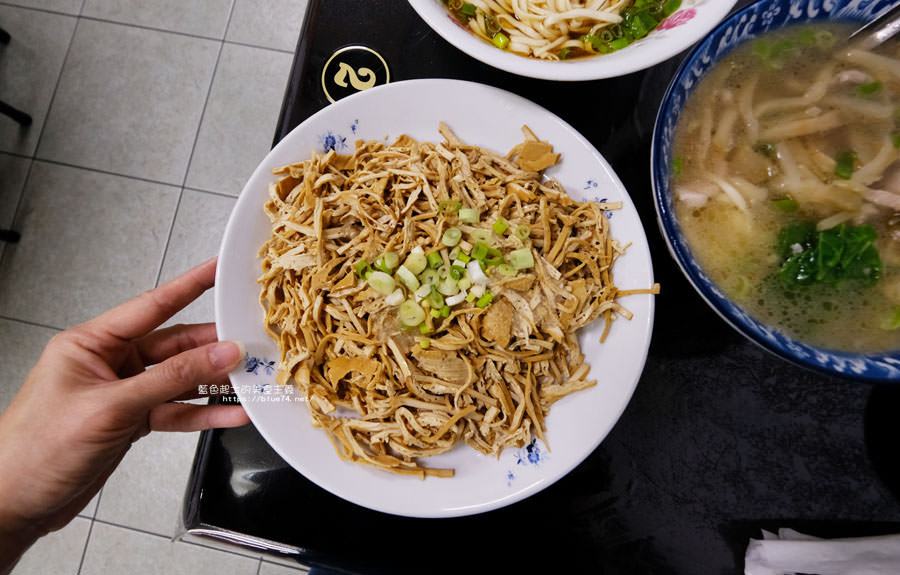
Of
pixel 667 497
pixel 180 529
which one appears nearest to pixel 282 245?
pixel 180 529

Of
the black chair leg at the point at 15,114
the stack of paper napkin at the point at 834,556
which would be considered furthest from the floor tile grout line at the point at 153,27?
the stack of paper napkin at the point at 834,556

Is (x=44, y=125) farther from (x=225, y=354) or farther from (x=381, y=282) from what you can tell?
(x=381, y=282)

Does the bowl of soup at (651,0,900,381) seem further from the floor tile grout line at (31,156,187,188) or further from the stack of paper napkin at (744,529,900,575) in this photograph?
the floor tile grout line at (31,156,187,188)

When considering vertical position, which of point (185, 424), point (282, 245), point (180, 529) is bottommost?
point (180, 529)

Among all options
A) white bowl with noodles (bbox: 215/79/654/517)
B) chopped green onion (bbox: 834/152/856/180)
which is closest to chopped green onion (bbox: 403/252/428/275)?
white bowl with noodles (bbox: 215/79/654/517)

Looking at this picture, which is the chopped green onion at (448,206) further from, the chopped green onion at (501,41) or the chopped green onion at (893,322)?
the chopped green onion at (893,322)

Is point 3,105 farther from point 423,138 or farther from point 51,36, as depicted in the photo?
point 423,138
